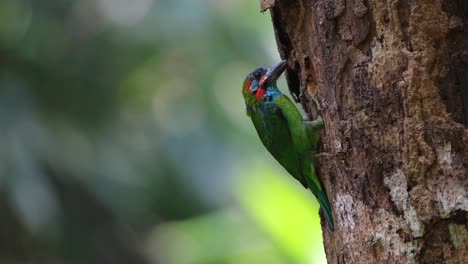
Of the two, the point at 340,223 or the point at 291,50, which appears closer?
the point at 340,223

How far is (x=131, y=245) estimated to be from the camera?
827 cm

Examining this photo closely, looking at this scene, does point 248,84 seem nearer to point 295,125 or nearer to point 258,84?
point 258,84

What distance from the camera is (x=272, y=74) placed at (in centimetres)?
369

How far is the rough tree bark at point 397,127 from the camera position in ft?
7.74

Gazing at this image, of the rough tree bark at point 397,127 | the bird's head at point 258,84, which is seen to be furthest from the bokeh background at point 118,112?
the rough tree bark at point 397,127

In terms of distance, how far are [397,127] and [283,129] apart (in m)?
1.12

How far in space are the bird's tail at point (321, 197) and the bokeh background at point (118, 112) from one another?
4069mm

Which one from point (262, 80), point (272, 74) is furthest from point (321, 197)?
point (262, 80)

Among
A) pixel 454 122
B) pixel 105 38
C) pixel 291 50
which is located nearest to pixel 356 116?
pixel 454 122

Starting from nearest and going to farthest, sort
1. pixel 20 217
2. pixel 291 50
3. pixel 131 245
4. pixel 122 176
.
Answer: pixel 291 50 < pixel 20 217 < pixel 122 176 < pixel 131 245

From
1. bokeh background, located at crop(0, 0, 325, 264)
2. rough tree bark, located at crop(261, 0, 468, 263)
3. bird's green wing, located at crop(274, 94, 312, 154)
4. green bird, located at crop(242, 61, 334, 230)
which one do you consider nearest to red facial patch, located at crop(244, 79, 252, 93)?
green bird, located at crop(242, 61, 334, 230)

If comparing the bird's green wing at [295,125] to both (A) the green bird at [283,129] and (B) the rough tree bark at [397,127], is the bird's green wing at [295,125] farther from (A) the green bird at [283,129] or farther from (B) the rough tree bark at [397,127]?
(B) the rough tree bark at [397,127]

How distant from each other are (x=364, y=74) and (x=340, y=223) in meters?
0.51

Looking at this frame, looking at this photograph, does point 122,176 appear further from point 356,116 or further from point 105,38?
point 356,116
